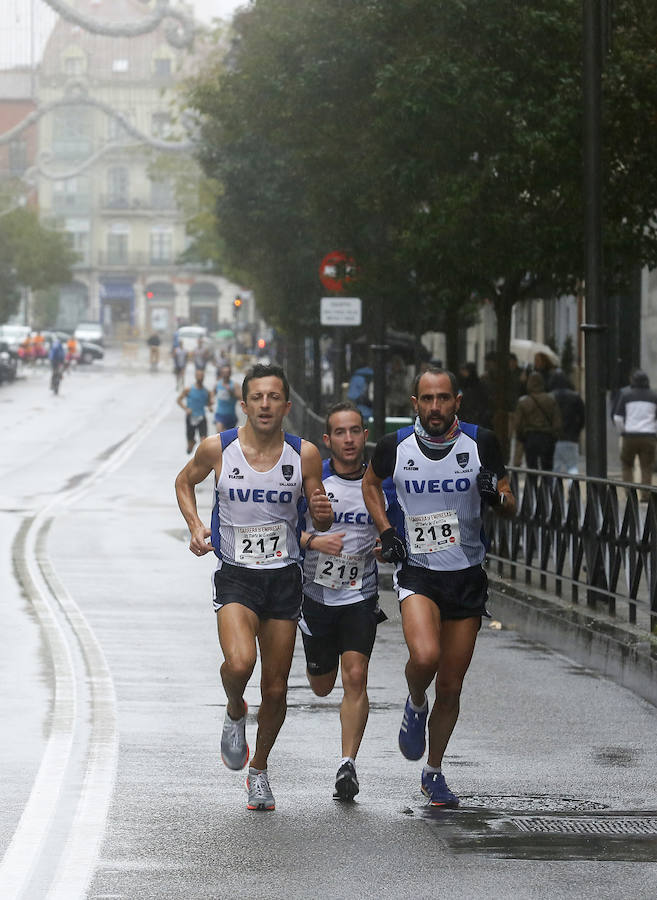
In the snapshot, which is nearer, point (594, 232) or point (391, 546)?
point (391, 546)

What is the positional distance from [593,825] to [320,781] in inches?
52.7

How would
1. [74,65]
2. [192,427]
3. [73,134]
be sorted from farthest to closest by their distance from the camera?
[73,134], [74,65], [192,427]

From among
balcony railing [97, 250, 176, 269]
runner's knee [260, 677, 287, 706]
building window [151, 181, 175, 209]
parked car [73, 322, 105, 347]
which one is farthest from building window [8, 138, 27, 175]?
runner's knee [260, 677, 287, 706]

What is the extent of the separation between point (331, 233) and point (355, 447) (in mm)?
19514

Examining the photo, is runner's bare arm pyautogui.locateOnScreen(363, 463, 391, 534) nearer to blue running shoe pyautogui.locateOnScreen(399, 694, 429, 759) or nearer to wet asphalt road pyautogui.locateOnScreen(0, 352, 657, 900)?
blue running shoe pyautogui.locateOnScreen(399, 694, 429, 759)

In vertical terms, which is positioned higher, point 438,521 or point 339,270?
point 339,270

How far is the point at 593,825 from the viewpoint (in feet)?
23.7

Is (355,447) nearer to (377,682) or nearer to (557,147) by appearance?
(377,682)

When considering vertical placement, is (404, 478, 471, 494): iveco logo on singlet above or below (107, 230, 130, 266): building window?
below

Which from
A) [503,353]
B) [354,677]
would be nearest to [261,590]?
[354,677]

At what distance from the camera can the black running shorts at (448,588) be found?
25.3 ft

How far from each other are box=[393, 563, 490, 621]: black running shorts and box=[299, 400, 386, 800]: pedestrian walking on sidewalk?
0.26 metres

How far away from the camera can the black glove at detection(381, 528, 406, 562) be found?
7.60 m

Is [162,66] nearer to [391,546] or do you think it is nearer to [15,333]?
[15,333]
